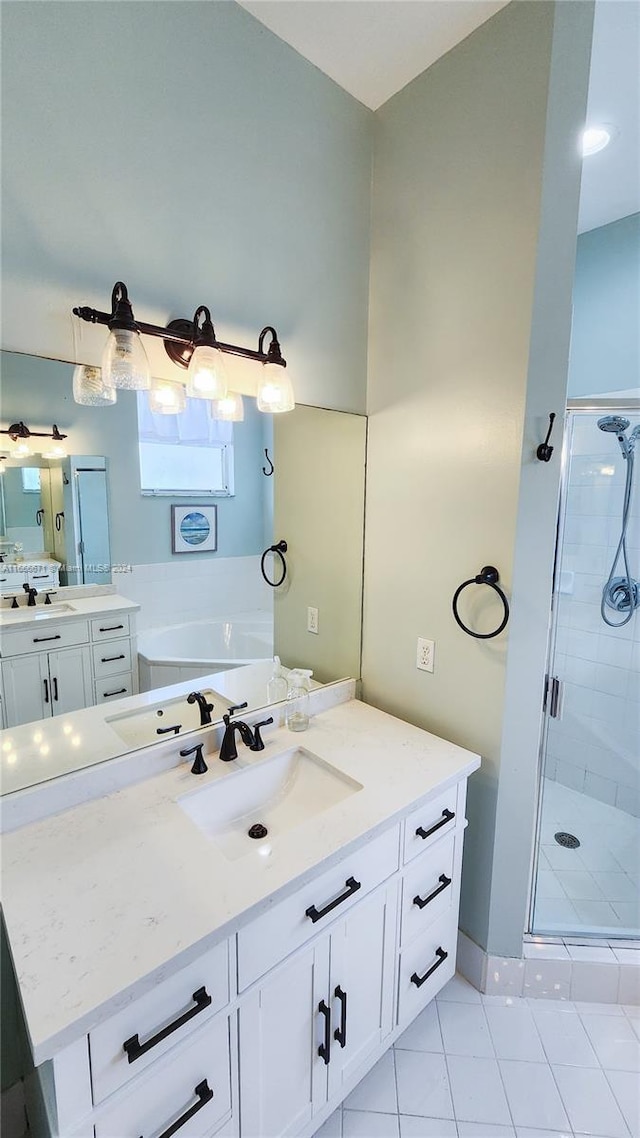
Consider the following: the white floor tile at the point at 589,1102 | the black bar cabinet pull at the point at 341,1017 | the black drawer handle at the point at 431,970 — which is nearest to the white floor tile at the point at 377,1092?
the black drawer handle at the point at 431,970

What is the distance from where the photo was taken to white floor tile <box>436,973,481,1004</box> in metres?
1.64

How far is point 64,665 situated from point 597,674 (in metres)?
2.50

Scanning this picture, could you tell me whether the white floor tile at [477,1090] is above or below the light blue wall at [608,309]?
below

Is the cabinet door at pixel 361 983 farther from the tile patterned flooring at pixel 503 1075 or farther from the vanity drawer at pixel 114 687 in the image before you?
the vanity drawer at pixel 114 687

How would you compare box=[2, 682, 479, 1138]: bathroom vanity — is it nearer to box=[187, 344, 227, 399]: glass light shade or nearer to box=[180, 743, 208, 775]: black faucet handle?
box=[180, 743, 208, 775]: black faucet handle

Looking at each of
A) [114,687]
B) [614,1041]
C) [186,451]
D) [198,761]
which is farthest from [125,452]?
[614,1041]

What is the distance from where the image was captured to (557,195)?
1327mm

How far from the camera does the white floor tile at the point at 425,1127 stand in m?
1.27

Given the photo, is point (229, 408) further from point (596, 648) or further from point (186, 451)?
point (596, 648)

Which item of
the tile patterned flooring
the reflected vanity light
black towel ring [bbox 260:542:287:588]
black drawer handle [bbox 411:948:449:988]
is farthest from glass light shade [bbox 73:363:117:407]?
the tile patterned flooring

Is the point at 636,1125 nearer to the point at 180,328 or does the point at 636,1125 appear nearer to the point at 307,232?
the point at 180,328

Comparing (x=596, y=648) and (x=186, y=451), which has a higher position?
(x=186, y=451)

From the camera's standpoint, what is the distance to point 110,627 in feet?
4.48

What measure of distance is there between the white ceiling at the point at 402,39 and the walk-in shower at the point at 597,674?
1.09 meters
